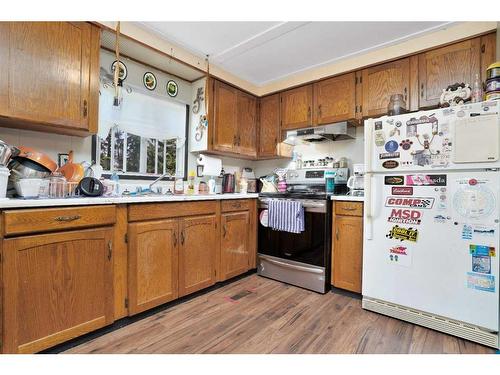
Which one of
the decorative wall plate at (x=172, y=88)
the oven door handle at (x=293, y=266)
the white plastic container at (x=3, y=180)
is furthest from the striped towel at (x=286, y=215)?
the white plastic container at (x=3, y=180)

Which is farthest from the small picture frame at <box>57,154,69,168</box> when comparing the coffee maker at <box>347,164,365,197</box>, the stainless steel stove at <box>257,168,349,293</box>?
the coffee maker at <box>347,164,365,197</box>

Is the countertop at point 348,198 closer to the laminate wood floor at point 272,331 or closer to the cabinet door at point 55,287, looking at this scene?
the laminate wood floor at point 272,331

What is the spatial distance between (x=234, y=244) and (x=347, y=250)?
3.58ft

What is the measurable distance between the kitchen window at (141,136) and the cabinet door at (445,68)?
2.36 m

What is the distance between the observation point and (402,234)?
72.2 inches

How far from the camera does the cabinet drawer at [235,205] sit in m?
2.46

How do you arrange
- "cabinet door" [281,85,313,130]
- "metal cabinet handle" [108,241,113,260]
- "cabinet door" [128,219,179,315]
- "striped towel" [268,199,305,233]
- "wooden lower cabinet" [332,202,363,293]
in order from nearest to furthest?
"metal cabinet handle" [108,241,113,260], "cabinet door" [128,219,179,315], "wooden lower cabinet" [332,202,363,293], "striped towel" [268,199,305,233], "cabinet door" [281,85,313,130]

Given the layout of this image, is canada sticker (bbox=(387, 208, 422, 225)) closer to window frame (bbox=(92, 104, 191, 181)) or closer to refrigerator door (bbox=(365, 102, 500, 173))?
refrigerator door (bbox=(365, 102, 500, 173))

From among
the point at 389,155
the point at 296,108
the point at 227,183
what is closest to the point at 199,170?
the point at 227,183

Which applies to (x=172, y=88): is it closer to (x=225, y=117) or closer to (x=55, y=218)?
(x=225, y=117)

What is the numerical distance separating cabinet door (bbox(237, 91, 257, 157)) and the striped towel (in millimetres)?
858

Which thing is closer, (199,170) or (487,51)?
(487,51)

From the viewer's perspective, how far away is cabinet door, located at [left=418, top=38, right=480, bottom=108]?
1.98 m
